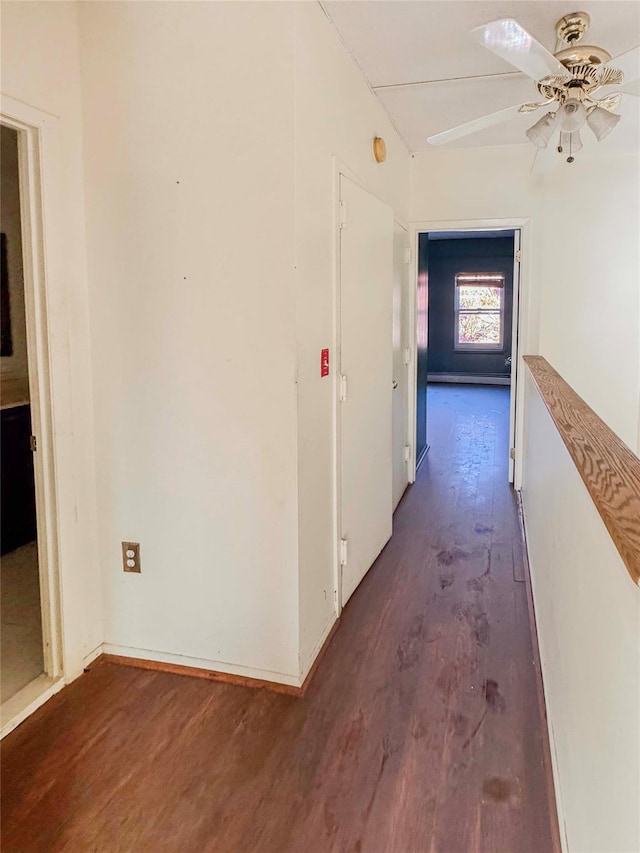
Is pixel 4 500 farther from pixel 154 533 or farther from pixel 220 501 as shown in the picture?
pixel 220 501

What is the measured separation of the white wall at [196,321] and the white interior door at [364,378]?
1.85 feet

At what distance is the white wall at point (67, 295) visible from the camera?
2.02 m

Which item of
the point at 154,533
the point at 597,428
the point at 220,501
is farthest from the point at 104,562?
the point at 597,428

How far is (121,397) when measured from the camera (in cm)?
235

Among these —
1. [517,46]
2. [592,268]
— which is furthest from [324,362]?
[592,268]

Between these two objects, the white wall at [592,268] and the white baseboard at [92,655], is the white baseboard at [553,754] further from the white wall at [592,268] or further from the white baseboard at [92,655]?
the white wall at [592,268]

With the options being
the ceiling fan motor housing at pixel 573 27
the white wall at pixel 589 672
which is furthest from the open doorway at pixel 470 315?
the white wall at pixel 589 672

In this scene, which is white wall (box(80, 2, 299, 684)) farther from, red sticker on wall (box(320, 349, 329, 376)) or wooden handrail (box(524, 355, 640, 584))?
wooden handrail (box(524, 355, 640, 584))

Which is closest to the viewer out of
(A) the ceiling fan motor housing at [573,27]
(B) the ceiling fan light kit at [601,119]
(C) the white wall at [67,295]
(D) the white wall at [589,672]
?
(D) the white wall at [589,672]

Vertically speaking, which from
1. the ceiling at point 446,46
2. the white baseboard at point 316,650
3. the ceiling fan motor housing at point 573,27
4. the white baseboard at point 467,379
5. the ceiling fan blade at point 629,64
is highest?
the ceiling at point 446,46

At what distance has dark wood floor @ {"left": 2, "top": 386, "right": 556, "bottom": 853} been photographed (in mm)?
1641

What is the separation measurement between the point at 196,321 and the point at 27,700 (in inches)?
58.1

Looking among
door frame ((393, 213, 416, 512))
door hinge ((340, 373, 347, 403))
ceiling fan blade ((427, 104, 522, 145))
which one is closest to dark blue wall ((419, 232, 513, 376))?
door frame ((393, 213, 416, 512))

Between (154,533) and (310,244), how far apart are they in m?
1.26
